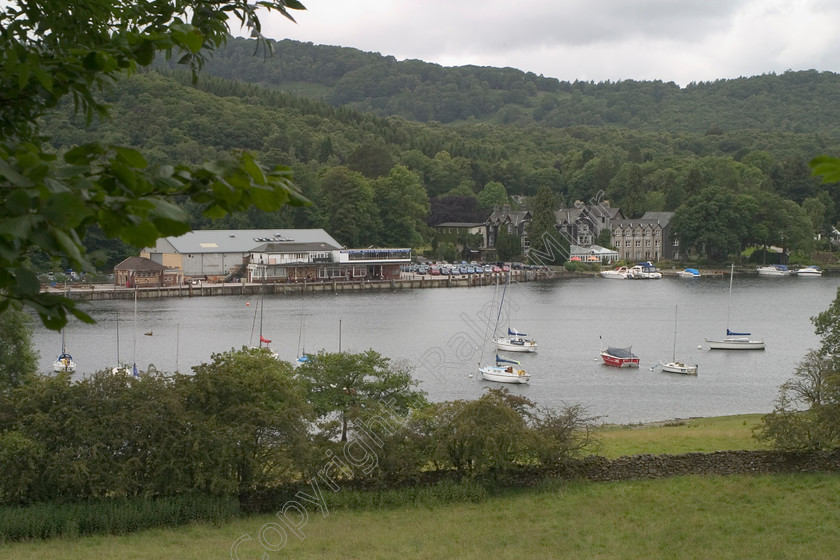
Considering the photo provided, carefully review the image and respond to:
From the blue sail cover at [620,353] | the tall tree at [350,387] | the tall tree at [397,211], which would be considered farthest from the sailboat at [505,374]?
the tall tree at [397,211]

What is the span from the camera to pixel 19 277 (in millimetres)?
2318

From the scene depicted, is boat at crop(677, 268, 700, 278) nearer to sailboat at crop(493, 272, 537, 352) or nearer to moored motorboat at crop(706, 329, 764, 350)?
moored motorboat at crop(706, 329, 764, 350)

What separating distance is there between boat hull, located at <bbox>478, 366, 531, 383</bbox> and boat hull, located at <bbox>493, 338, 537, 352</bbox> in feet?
20.6

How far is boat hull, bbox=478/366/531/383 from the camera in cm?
3680

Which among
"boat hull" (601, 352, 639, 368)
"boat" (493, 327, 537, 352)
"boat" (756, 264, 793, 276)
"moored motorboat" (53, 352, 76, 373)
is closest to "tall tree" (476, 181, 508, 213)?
"boat" (756, 264, 793, 276)

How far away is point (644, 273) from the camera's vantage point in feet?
258

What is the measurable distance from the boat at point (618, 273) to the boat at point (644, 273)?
0.48m

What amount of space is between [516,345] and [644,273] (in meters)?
37.0

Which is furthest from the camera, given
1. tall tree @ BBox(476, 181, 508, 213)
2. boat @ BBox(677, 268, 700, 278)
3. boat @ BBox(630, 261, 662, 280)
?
tall tree @ BBox(476, 181, 508, 213)

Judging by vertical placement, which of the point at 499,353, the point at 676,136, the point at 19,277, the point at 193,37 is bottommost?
the point at 499,353

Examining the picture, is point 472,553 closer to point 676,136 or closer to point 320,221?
point 320,221

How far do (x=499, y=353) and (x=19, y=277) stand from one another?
42.2 m

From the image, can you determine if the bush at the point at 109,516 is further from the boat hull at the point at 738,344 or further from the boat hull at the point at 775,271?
the boat hull at the point at 775,271

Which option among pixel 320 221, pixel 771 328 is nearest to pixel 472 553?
pixel 771 328
